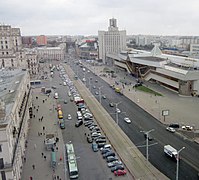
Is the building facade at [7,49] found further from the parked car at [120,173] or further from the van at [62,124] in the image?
the parked car at [120,173]

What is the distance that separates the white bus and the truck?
45.3ft

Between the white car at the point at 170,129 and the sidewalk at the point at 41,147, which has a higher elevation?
the white car at the point at 170,129

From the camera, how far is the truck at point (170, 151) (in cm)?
3675

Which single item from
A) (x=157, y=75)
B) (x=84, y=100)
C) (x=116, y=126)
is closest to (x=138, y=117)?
(x=116, y=126)

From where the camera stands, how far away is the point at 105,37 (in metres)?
171

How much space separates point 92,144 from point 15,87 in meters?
18.9

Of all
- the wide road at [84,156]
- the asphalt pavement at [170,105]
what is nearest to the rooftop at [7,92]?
the wide road at [84,156]

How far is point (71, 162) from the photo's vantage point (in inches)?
1415

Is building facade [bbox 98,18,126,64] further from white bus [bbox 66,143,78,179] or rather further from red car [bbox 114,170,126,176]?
red car [bbox 114,170,126,176]

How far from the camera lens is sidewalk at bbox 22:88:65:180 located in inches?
1358

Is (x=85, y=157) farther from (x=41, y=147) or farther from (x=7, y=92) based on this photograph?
(x=7, y=92)

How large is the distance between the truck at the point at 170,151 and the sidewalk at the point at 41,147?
51.1ft

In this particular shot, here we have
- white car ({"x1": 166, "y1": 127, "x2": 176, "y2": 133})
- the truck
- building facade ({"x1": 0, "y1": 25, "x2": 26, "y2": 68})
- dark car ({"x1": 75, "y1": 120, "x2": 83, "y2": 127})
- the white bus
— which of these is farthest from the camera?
building facade ({"x1": 0, "y1": 25, "x2": 26, "y2": 68})

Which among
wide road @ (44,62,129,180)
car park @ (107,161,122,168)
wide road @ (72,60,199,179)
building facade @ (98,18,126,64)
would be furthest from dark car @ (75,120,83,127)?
building facade @ (98,18,126,64)
